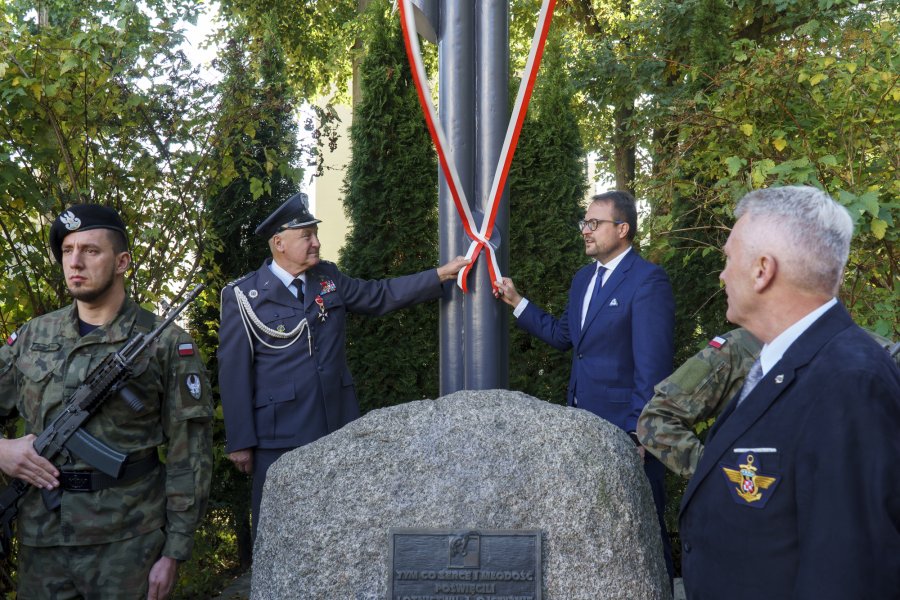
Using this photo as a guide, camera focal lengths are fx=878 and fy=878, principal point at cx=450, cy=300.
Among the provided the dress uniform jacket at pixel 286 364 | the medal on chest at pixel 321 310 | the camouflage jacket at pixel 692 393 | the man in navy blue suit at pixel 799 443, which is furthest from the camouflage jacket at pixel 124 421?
the man in navy blue suit at pixel 799 443

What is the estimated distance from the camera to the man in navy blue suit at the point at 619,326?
3.48 m

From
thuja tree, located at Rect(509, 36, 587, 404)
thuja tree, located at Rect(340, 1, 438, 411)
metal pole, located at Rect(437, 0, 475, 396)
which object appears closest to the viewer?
metal pole, located at Rect(437, 0, 475, 396)

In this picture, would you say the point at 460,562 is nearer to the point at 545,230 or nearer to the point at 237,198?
the point at 545,230

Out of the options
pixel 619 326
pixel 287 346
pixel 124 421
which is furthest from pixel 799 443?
pixel 287 346

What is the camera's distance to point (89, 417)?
2852mm

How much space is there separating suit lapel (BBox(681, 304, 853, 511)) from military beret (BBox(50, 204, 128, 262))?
7.18ft

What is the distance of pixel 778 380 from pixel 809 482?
0.21 meters

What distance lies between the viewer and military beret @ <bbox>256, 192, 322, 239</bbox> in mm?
3863

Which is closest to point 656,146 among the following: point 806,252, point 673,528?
point 673,528

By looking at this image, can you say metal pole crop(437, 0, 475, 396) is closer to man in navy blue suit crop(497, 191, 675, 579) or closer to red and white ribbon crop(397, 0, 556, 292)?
red and white ribbon crop(397, 0, 556, 292)

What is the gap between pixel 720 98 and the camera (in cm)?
420

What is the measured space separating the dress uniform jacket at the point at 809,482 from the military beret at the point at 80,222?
216 cm

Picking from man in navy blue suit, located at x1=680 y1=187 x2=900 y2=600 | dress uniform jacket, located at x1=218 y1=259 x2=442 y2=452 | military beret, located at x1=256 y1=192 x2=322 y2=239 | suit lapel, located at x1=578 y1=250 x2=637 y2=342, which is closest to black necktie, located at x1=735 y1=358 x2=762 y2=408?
man in navy blue suit, located at x1=680 y1=187 x2=900 y2=600

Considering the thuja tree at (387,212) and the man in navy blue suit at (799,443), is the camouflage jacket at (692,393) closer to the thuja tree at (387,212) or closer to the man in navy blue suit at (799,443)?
the man in navy blue suit at (799,443)
